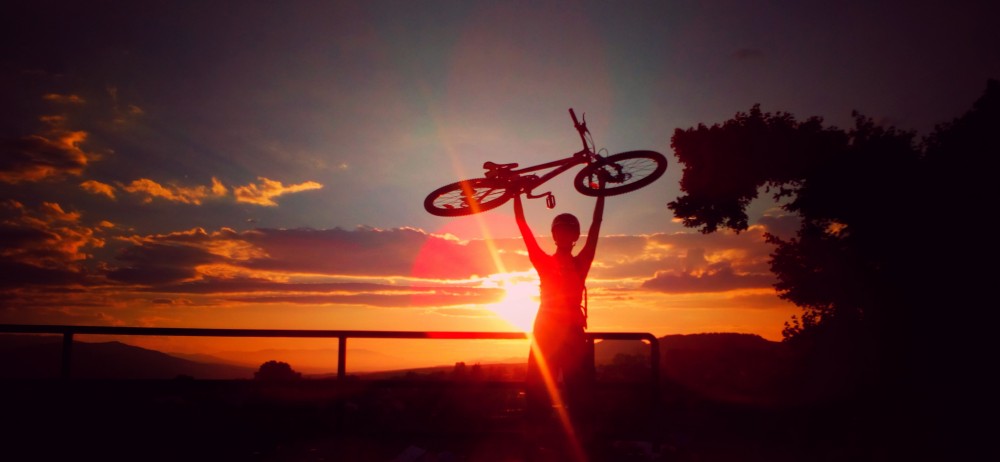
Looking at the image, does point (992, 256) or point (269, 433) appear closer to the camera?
point (269, 433)

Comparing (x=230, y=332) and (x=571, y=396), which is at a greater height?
(x=230, y=332)

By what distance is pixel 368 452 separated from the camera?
253 inches

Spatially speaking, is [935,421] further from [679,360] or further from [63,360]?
[679,360]

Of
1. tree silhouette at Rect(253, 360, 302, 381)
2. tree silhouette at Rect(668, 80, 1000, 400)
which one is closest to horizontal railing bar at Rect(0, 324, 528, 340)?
tree silhouette at Rect(253, 360, 302, 381)

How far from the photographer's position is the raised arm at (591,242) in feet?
18.9

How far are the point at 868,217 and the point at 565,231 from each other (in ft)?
59.9

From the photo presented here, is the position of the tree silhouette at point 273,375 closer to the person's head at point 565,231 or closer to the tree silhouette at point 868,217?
the person's head at point 565,231

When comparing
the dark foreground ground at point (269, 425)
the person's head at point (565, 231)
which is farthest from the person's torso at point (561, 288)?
the dark foreground ground at point (269, 425)

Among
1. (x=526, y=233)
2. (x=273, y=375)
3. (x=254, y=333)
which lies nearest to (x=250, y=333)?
(x=254, y=333)

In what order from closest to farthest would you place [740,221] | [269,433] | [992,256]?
1. [269,433]
2. [992,256]
3. [740,221]

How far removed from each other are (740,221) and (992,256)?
8.06 meters

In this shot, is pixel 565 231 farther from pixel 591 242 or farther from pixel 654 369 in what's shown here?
pixel 654 369

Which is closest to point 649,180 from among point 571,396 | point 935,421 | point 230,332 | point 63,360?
point 571,396

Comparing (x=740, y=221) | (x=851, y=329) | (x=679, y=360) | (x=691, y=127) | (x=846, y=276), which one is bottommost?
(x=679, y=360)
